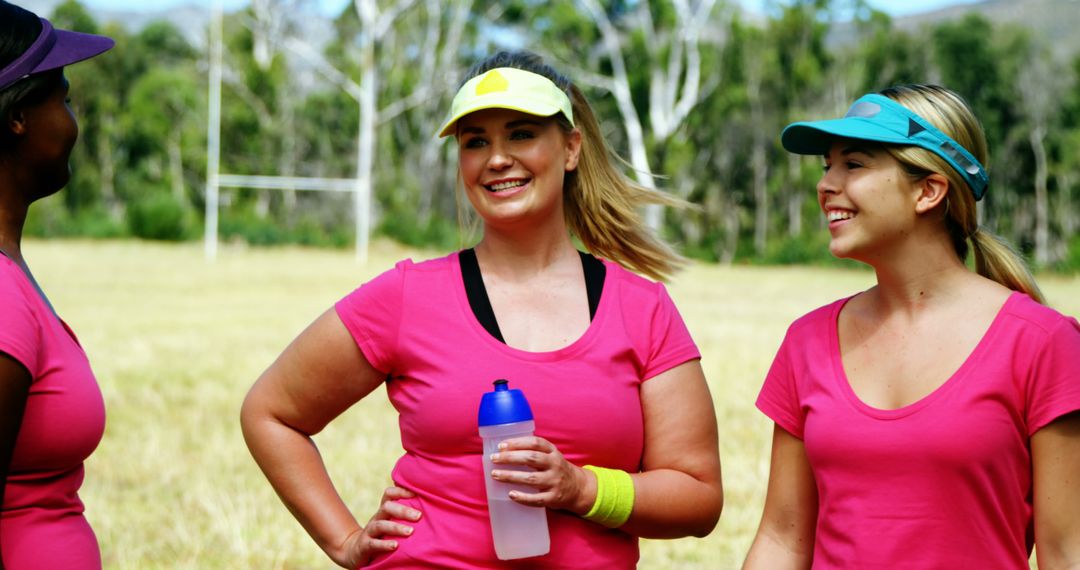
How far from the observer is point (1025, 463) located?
8.35ft

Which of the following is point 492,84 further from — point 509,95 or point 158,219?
point 158,219

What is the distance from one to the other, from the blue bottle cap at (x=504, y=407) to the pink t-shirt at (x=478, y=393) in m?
0.17

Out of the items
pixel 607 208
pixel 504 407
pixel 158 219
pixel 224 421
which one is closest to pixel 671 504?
pixel 504 407

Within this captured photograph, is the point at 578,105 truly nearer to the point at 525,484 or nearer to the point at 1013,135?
the point at 525,484

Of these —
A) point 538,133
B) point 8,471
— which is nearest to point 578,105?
point 538,133

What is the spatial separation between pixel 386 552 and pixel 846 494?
976mm

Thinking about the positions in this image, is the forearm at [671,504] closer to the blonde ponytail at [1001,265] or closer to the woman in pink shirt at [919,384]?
the woman in pink shirt at [919,384]

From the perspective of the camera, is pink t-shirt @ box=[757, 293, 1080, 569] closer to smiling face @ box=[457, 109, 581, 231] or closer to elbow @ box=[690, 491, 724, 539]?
elbow @ box=[690, 491, 724, 539]

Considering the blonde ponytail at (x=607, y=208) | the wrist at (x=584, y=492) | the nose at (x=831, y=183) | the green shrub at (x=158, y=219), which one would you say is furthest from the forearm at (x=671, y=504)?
the green shrub at (x=158, y=219)

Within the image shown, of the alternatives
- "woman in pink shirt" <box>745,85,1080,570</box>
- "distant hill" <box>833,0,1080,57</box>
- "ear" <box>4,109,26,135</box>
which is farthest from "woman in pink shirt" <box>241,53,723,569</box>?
"distant hill" <box>833,0,1080,57</box>

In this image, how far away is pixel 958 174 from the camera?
267cm

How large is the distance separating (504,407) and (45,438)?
84 cm

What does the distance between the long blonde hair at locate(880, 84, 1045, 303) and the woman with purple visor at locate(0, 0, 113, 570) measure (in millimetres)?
1639

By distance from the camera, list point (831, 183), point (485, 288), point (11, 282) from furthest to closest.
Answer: point (485, 288), point (831, 183), point (11, 282)
